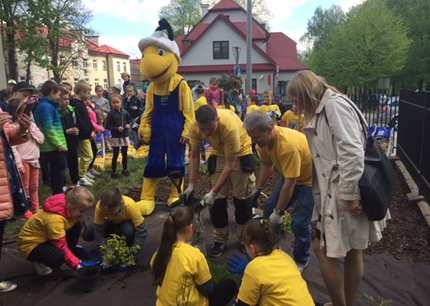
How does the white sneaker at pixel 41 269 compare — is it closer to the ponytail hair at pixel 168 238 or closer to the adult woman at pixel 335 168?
the ponytail hair at pixel 168 238

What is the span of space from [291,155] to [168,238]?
42.2 inches

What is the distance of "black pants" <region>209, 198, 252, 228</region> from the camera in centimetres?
395

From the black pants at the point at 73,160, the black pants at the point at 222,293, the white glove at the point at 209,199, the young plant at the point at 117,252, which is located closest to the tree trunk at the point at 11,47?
the black pants at the point at 73,160

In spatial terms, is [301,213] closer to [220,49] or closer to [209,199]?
[209,199]

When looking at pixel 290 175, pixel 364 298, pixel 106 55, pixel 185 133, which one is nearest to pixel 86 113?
pixel 185 133

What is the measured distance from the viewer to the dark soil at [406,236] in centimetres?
397

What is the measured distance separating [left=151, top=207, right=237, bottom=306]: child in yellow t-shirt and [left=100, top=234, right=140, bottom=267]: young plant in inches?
42.5

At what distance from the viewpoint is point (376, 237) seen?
8.28 feet

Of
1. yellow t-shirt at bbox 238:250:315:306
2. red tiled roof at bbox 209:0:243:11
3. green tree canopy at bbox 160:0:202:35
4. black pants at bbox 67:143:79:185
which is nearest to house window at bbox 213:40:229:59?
red tiled roof at bbox 209:0:243:11

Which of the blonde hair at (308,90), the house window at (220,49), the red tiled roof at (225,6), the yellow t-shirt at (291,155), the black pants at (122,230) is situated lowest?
the black pants at (122,230)

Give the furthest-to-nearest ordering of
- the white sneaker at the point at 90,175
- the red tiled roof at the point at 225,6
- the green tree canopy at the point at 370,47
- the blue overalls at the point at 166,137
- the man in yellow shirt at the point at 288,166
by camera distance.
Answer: the red tiled roof at the point at 225,6, the green tree canopy at the point at 370,47, the white sneaker at the point at 90,175, the blue overalls at the point at 166,137, the man in yellow shirt at the point at 288,166

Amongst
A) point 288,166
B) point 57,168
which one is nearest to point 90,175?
point 57,168

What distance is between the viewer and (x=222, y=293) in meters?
2.87

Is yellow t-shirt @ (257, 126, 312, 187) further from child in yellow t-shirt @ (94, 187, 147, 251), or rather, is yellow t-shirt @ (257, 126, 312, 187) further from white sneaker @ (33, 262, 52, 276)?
white sneaker @ (33, 262, 52, 276)
